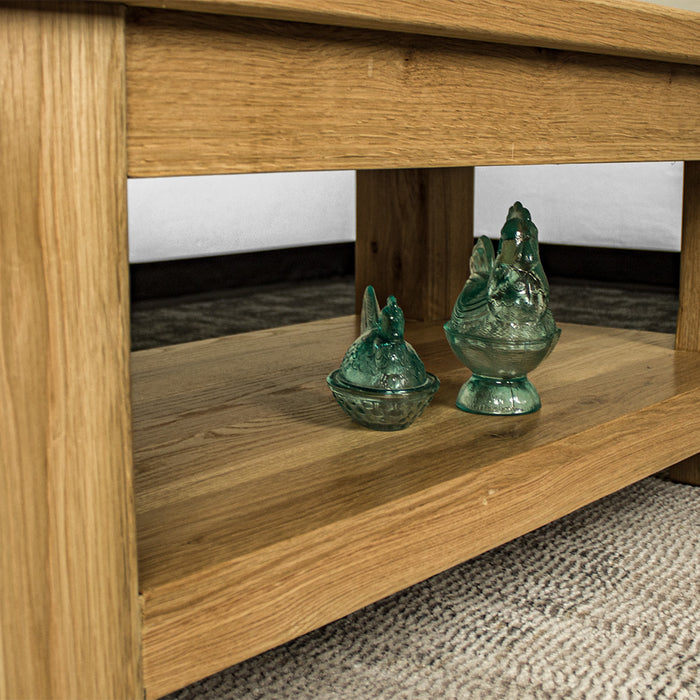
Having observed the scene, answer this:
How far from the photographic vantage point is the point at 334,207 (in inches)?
109

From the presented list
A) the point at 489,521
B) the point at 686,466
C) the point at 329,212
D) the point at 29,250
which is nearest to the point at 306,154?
the point at 29,250

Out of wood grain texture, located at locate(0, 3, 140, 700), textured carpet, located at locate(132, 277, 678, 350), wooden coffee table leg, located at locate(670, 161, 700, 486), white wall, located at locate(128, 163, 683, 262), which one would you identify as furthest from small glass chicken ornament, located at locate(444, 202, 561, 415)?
white wall, located at locate(128, 163, 683, 262)

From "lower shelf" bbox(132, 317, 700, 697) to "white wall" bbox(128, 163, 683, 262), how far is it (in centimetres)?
114

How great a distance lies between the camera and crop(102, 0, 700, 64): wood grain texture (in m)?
0.50

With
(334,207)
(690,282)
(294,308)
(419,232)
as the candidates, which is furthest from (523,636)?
(334,207)

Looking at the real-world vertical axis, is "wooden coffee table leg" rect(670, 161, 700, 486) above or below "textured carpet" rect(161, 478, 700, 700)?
above

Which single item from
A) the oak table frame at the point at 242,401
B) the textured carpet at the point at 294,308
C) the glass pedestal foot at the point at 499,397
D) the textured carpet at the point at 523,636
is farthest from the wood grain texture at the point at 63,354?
the textured carpet at the point at 294,308

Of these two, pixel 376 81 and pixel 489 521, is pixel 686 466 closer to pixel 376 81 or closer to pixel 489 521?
pixel 489 521

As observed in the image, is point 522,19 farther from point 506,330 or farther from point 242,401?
point 242,401

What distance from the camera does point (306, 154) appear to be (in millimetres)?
553

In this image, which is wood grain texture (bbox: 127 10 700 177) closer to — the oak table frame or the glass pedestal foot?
the oak table frame

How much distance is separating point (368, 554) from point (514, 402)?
12.4 inches

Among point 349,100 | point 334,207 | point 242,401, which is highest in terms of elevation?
point 349,100

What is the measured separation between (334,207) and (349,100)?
2212mm
